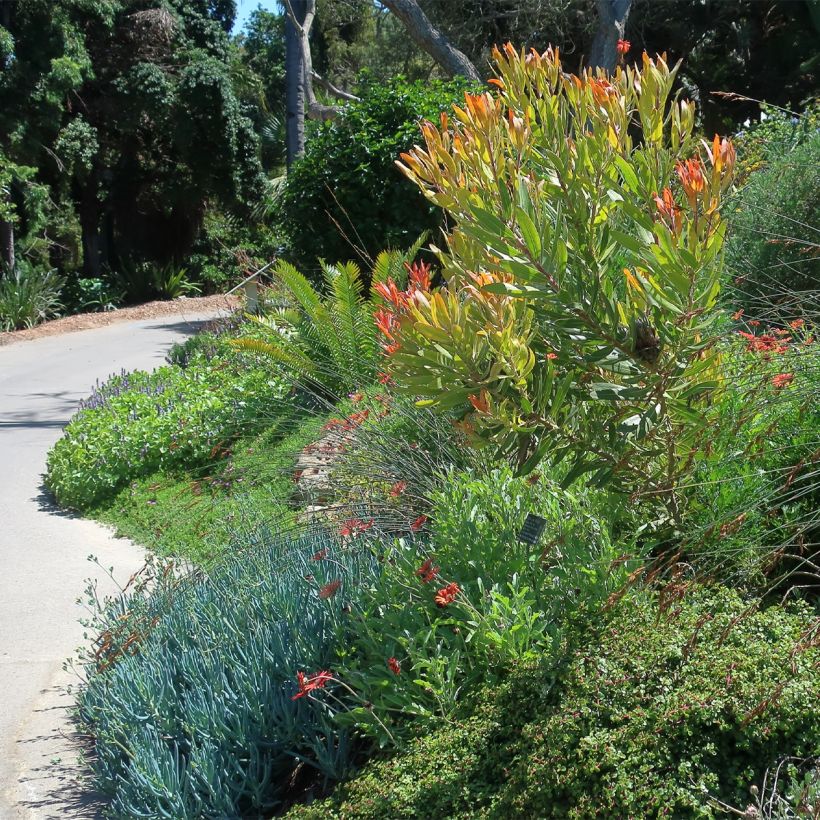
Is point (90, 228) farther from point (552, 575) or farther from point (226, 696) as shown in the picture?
point (552, 575)

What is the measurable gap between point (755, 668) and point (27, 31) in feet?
75.0

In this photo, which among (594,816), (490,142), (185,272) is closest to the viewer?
(594,816)

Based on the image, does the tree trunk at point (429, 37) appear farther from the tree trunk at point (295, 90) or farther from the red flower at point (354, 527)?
the red flower at point (354, 527)

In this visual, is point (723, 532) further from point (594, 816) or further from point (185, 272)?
point (185, 272)

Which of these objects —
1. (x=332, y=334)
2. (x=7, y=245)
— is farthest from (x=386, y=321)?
(x=7, y=245)

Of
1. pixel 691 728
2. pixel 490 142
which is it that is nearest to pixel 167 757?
pixel 691 728

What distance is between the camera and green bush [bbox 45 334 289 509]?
7.84 m

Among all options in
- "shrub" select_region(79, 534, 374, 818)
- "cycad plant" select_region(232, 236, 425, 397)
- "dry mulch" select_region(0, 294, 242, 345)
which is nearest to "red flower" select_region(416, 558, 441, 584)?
"shrub" select_region(79, 534, 374, 818)

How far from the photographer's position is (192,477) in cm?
777

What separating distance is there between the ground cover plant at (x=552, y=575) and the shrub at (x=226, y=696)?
0.05 ft

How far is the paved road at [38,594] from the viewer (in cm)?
371

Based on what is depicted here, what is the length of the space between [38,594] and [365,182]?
5.96 meters

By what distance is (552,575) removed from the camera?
10.9 feet

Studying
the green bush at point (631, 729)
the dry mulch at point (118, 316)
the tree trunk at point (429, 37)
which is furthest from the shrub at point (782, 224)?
the dry mulch at point (118, 316)
